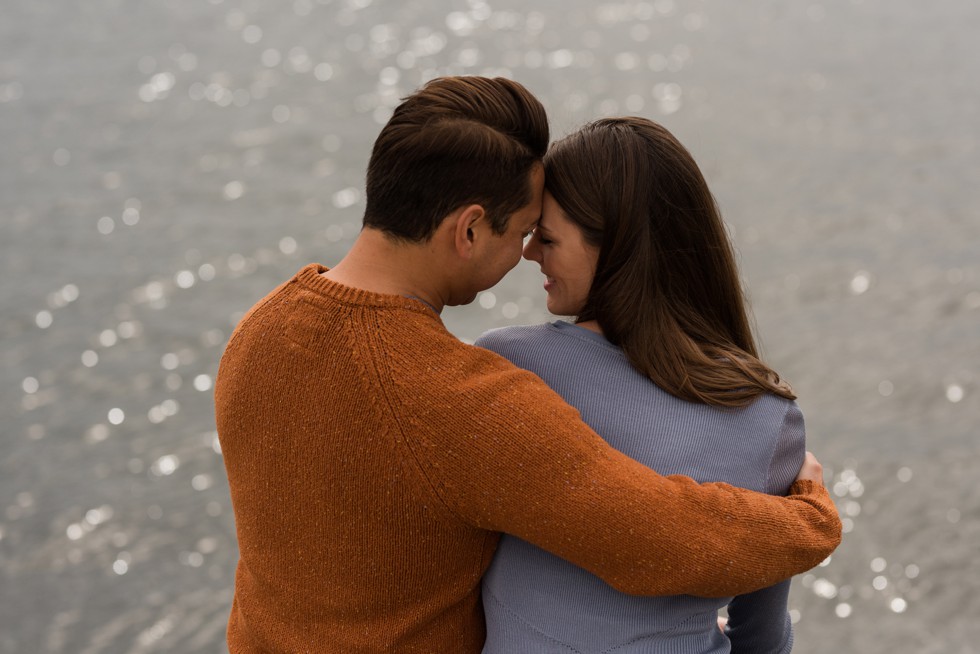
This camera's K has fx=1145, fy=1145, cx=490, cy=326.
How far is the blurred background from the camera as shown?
6.02 m

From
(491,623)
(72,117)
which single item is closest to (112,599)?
(491,623)

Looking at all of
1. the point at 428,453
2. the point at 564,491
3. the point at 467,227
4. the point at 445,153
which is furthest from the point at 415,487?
the point at 445,153

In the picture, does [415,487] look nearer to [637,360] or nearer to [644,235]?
[637,360]

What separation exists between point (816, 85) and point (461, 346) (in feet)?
37.0

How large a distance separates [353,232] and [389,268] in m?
7.50

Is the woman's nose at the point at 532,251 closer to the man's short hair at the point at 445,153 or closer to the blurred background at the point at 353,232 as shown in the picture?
the man's short hair at the point at 445,153

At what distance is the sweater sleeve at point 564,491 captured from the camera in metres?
1.99

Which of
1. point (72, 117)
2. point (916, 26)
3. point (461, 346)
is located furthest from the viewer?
point (916, 26)

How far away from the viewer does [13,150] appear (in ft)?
34.7

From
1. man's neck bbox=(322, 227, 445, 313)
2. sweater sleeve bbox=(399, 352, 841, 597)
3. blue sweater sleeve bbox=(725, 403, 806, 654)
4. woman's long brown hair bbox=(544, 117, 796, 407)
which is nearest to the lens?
sweater sleeve bbox=(399, 352, 841, 597)

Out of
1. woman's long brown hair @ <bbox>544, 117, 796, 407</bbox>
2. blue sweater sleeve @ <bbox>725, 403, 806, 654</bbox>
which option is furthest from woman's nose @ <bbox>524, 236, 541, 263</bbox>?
blue sweater sleeve @ <bbox>725, 403, 806, 654</bbox>

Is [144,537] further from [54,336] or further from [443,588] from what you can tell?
[443,588]

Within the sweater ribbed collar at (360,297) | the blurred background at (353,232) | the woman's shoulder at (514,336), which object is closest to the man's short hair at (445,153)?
the sweater ribbed collar at (360,297)

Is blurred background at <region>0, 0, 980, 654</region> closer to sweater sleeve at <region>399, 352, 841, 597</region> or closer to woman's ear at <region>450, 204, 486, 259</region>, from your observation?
woman's ear at <region>450, 204, 486, 259</region>
